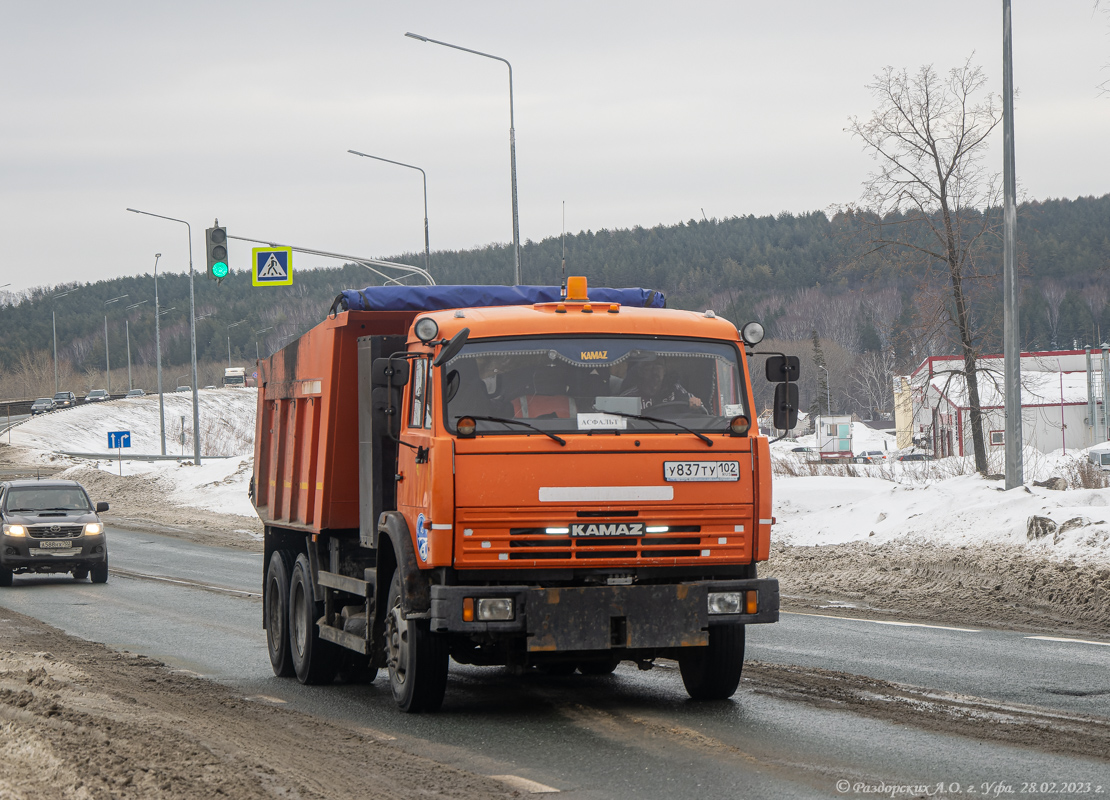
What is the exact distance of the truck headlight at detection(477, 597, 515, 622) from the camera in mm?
7879

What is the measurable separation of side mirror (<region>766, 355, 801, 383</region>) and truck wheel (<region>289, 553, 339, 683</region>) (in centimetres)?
432

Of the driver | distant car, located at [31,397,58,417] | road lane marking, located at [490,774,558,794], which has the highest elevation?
the driver

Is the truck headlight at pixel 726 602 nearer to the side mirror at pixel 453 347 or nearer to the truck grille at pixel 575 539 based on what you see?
the truck grille at pixel 575 539

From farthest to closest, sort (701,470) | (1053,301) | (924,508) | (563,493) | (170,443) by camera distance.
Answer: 1. (1053,301)
2. (170,443)
3. (924,508)
4. (701,470)
5. (563,493)

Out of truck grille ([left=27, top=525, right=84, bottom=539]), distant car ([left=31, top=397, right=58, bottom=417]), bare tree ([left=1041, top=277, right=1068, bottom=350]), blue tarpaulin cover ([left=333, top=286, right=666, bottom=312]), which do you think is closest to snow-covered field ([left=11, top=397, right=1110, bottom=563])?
blue tarpaulin cover ([left=333, top=286, right=666, bottom=312])

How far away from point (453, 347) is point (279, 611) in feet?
15.1

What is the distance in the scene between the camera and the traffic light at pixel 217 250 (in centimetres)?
2761

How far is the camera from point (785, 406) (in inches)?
346

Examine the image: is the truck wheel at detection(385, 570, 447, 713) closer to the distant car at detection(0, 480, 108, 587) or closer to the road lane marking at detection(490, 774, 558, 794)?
the road lane marking at detection(490, 774, 558, 794)

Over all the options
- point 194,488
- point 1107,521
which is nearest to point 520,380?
point 1107,521

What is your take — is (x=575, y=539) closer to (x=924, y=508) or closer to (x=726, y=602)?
(x=726, y=602)

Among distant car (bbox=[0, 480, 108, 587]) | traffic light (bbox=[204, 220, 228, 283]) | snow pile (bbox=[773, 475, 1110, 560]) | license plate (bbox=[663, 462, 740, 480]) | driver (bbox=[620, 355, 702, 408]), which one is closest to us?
license plate (bbox=[663, 462, 740, 480])

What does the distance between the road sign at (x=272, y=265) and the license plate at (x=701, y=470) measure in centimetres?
2426

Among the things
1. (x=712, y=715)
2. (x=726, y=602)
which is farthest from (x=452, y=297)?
(x=712, y=715)
